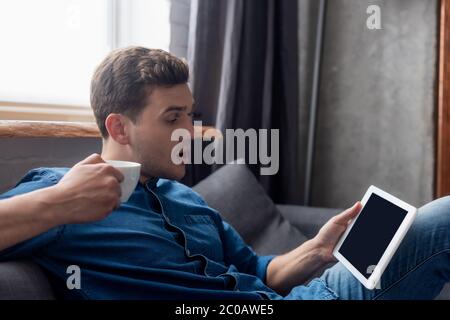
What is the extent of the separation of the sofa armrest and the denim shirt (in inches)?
19.2

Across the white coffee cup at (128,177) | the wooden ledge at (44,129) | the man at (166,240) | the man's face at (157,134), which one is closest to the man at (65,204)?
the white coffee cup at (128,177)

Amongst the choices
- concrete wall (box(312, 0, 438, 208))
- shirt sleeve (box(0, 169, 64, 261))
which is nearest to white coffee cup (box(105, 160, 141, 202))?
shirt sleeve (box(0, 169, 64, 261))

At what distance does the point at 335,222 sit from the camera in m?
1.03

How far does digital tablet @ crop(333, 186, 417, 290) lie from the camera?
87cm

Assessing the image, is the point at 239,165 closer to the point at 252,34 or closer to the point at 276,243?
the point at 276,243

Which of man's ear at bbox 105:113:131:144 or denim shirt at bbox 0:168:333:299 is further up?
man's ear at bbox 105:113:131:144

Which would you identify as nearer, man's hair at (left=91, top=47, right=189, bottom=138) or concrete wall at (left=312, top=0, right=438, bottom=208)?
man's hair at (left=91, top=47, right=189, bottom=138)

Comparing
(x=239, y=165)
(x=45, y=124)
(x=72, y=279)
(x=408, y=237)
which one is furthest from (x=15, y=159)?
(x=408, y=237)

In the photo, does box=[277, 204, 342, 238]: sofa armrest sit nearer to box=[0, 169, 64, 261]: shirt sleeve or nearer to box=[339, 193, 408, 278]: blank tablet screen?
box=[339, 193, 408, 278]: blank tablet screen

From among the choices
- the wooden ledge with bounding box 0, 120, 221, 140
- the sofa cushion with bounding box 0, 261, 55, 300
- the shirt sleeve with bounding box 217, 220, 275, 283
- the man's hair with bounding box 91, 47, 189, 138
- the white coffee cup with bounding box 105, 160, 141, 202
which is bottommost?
the shirt sleeve with bounding box 217, 220, 275, 283

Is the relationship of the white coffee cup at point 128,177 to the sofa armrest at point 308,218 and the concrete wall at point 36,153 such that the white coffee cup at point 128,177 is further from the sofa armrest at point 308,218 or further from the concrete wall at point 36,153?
the sofa armrest at point 308,218

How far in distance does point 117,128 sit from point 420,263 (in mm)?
636

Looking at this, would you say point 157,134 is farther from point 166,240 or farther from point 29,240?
point 29,240

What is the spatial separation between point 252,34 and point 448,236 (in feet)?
3.81
